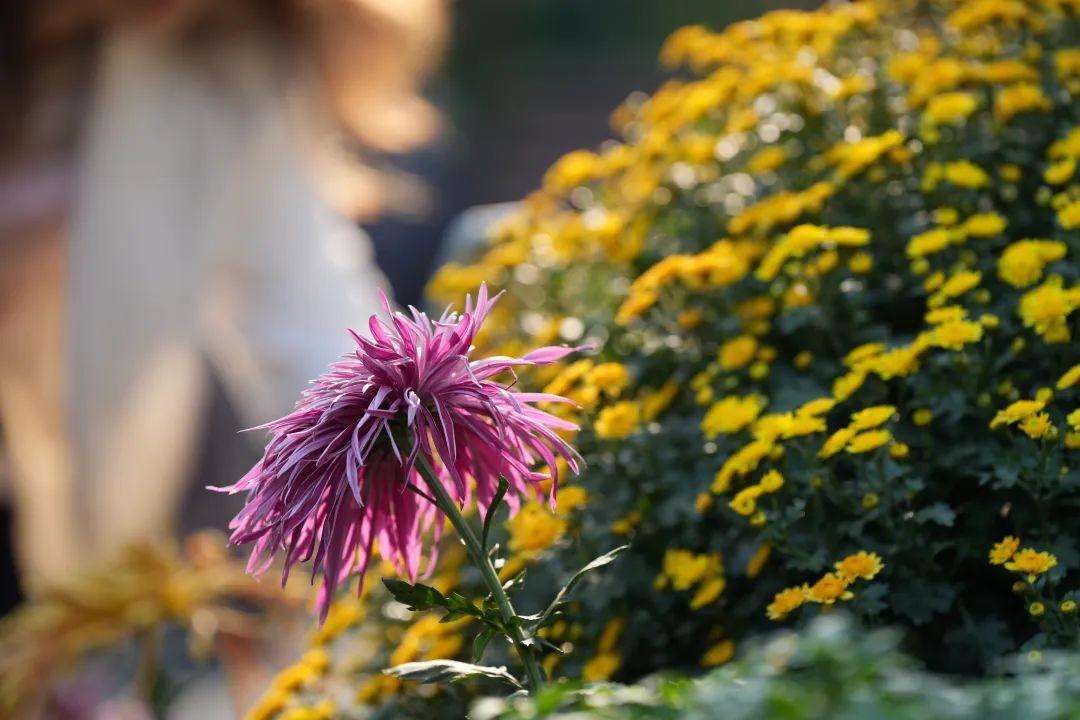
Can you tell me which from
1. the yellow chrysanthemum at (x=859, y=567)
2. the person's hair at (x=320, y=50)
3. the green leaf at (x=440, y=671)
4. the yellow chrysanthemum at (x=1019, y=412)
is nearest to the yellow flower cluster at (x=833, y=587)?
the yellow chrysanthemum at (x=859, y=567)

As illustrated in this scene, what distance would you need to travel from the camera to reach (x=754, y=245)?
1.18 metres

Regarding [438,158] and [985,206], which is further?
[438,158]

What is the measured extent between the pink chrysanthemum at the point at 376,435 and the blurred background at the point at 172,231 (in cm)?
130

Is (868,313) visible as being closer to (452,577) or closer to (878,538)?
(878,538)

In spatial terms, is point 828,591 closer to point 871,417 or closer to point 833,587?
point 833,587

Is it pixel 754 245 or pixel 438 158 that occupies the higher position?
pixel 438 158

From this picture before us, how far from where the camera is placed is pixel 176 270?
6.72 feet

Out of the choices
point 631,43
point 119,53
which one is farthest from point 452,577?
point 631,43

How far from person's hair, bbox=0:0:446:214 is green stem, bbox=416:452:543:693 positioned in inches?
65.3

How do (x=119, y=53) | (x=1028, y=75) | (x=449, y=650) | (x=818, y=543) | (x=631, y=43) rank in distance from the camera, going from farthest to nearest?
(x=631, y=43), (x=119, y=53), (x=1028, y=75), (x=449, y=650), (x=818, y=543)

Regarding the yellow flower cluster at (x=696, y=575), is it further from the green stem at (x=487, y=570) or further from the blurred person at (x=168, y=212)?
the blurred person at (x=168, y=212)

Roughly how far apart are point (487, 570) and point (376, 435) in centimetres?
11

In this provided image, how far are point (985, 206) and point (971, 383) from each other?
0.29 m

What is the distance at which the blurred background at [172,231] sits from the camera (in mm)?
2033
